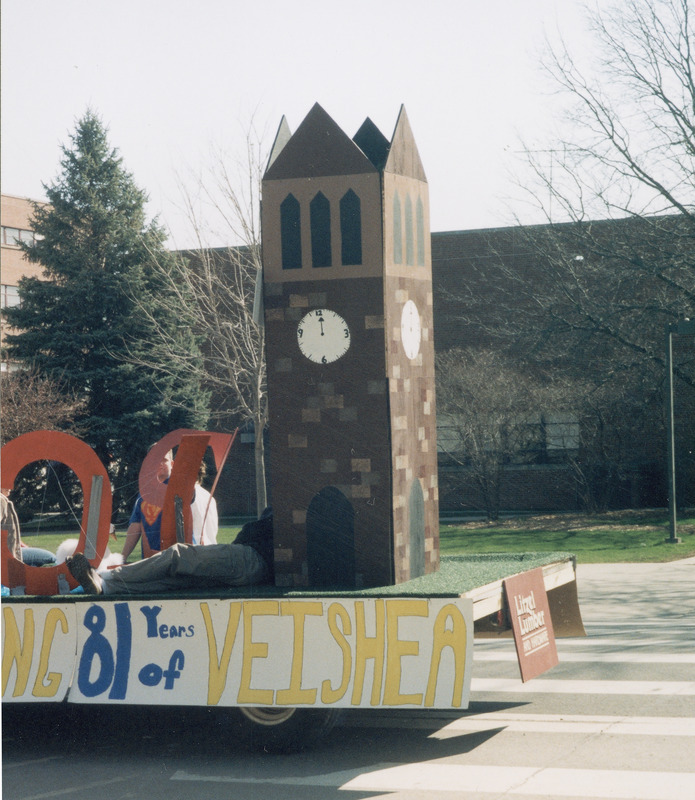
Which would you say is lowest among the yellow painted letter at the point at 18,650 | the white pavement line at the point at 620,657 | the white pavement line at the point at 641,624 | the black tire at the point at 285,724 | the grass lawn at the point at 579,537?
the grass lawn at the point at 579,537

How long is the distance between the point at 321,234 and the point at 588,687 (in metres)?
4.12

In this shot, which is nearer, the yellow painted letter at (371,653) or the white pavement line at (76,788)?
the white pavement line at (76,788)

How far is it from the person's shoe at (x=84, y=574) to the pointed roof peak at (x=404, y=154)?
3327 millimetres

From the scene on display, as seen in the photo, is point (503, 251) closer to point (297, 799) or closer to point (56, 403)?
point (56, 403)

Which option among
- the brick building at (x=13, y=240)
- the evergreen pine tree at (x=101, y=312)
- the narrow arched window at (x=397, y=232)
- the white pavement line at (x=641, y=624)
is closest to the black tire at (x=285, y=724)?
the narrow arched window at (x=397, y=232)

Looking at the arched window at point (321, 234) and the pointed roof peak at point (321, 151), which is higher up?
the pointed roof peak at point (321, 151)

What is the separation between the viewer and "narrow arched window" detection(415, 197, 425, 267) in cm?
734

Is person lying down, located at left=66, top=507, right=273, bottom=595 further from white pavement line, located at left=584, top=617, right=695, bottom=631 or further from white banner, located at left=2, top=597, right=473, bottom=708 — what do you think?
white pavement line, located at left=584, top=617, right=695, bottom=631

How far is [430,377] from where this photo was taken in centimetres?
746

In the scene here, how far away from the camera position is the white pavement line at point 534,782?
5168 mm

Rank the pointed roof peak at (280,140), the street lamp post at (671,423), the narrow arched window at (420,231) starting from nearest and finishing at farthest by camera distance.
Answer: the pointed roof peak at (280,140)
the narrow arched window at (420,231)
the street lamp post at (671,423)

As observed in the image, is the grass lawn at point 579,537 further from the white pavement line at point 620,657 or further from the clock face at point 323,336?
the clock face at point 323,336

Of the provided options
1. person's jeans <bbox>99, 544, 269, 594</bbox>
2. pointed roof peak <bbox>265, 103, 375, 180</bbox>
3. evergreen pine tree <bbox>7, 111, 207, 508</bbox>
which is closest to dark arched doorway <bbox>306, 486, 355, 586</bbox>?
person's jeans <bbox>99, 544, 269, 594</bbox>

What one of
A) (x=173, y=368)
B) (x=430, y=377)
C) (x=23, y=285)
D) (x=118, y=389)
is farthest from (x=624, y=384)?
(x=430, y=377)
